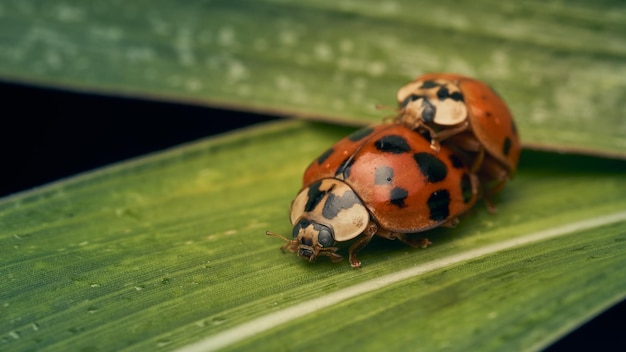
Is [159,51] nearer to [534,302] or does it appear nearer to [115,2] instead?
[115,2]

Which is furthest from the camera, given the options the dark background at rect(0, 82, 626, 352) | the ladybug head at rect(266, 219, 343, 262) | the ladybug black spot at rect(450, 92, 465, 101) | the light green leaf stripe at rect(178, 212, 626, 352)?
the dark background at rect(0, 82, 626, 352)

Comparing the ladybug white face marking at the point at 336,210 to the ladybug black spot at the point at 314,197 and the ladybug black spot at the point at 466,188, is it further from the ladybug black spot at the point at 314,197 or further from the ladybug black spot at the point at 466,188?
the ladybug black spot at the point at 466,188

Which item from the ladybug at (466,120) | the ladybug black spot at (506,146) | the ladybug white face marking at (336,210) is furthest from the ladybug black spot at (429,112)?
the ladybug white face marking at (336,210)

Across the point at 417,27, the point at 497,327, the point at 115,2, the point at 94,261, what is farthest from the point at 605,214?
the point at 115,2

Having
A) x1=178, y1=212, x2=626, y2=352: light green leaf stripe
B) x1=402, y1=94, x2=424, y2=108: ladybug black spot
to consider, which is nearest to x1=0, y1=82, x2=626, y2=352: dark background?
x1=402, y1=94, x2=424, y2=108: ladybug black spot

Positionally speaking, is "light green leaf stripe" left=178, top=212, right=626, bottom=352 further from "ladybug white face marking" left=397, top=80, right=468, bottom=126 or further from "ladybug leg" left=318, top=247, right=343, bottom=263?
"ladybug white face marking" left=397, top=80, right=468, bottom=126
